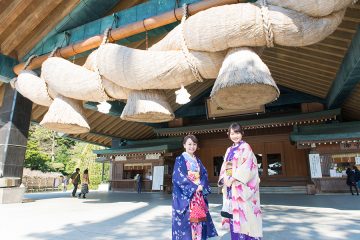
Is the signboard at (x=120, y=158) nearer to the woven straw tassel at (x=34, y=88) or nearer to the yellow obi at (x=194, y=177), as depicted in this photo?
the woven straw tassel at (x=34, y=88)

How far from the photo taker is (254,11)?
270cm

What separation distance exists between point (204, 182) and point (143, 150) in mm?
10473

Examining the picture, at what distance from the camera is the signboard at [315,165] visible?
411 inches

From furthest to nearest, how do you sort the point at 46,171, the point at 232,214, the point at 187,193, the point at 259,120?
1. the point at 46,171
2. the point at 259,120
3. the point at 187,193
4. the point at 232,214

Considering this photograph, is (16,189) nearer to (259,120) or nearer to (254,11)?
(254,11)

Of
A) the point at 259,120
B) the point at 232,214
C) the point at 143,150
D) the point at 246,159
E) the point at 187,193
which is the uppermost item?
the point at 259,120

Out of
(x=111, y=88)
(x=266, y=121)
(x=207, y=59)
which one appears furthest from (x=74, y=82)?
(x=266, y=121)

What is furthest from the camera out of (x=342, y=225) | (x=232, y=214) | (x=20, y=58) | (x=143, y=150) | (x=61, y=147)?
(x=61, y=147)

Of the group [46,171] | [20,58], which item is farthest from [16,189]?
[46,171]

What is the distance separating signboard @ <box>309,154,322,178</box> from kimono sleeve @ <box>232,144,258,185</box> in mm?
9358

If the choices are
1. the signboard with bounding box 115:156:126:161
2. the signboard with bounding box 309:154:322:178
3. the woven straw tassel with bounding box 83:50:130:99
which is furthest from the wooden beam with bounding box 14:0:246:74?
the signboard with bounding box 115:156:126:161

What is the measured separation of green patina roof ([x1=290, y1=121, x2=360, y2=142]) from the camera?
974 cm

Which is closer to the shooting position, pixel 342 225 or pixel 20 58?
Answer: pixel 342 225

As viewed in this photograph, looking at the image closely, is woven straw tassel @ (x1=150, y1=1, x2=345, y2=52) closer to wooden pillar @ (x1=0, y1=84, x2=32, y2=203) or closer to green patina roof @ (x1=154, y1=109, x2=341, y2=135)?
wooden pillar @ (x1=0, y1=84, x2=32, y2=203)
